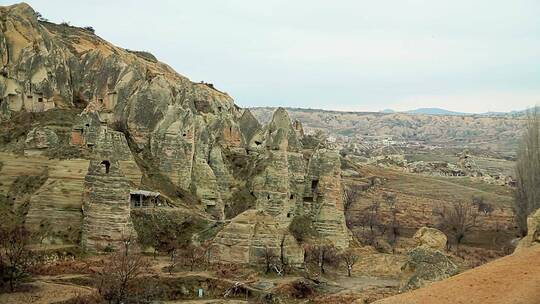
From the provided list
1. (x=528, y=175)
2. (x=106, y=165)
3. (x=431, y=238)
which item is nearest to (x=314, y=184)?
(x=431, y=238)

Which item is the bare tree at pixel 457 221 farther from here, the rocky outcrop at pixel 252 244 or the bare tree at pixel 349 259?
the rocky outcrop at pixel 252 244

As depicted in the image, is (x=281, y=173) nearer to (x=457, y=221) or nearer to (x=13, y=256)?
(x=13, y=256)

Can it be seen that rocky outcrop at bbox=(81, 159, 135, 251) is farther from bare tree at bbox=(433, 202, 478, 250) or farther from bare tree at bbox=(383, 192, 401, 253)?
bare tree at bbox=(433, 202, 478, 250)

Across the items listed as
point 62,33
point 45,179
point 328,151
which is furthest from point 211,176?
point 62,33

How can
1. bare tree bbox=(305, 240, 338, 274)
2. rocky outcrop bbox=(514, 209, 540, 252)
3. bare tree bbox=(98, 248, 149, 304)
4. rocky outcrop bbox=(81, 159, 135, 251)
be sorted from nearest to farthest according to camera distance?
rocky outcrop bbox=(514, 209, 540, 252) < bare tree bbox=(98, 248, 149, 304) < rocky outcrop bbox=(81, 159, 135, 251) < bare tree bbox=(305, 240, 338, 274)

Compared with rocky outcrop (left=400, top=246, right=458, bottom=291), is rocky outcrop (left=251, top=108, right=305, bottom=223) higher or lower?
higher

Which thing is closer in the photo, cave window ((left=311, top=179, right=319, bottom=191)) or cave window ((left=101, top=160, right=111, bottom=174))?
cave window ((left=101, top=160, right=111, bottom=174))

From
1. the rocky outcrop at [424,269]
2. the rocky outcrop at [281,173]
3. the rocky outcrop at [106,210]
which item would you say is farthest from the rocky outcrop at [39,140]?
the rocky outcrop at [424,269]

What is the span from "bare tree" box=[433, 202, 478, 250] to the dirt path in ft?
116

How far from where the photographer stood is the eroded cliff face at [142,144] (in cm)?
3128

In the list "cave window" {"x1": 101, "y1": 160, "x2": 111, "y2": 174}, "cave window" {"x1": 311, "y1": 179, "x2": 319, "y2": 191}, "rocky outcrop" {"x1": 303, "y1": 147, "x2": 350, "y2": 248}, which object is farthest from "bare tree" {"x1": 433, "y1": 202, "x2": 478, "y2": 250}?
"cave window" {"x1": 101, "y1": 160, "x2": 111, "y2": 174}

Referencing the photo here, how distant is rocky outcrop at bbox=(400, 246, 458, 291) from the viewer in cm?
2225

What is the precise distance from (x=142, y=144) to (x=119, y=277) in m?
16.7

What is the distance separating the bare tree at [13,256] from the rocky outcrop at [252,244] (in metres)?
8.39
